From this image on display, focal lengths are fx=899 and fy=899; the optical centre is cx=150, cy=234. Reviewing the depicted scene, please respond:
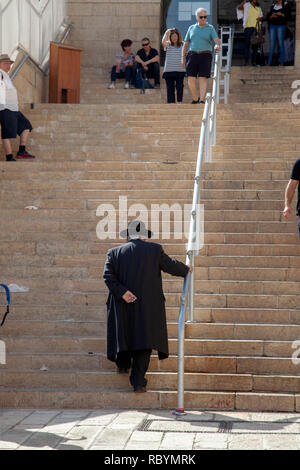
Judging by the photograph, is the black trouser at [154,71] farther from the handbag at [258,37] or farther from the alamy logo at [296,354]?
the alamy logo at [296,354]

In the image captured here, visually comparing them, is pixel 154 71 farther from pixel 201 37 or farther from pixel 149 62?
pixel 201 37

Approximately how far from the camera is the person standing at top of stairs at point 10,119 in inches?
503

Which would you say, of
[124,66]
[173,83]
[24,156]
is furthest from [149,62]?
[24,156]

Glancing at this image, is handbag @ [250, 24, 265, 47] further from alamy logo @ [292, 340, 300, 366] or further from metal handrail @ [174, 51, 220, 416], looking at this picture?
alamy logo @ [292, 340, 300, 366]

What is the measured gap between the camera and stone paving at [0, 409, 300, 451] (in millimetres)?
5945

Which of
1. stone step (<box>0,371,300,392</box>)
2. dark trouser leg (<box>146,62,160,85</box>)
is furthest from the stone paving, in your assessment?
dark trouser leg (<box>146,62,160,85</box>)

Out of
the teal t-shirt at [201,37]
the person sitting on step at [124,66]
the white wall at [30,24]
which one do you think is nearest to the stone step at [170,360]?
the teal t-shirt at [201,37]

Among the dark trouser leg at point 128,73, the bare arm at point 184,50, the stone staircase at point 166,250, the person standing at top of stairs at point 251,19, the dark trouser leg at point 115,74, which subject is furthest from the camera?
the person standing at top of stairs at point 251,19

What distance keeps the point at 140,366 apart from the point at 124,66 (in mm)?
12030

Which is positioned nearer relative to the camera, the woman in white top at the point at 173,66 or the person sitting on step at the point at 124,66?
the woman in white top at the point at 173,66

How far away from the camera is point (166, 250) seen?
975cm

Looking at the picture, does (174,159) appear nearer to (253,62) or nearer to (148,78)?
(148,78)

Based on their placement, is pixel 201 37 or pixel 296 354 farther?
pixel 201 37
